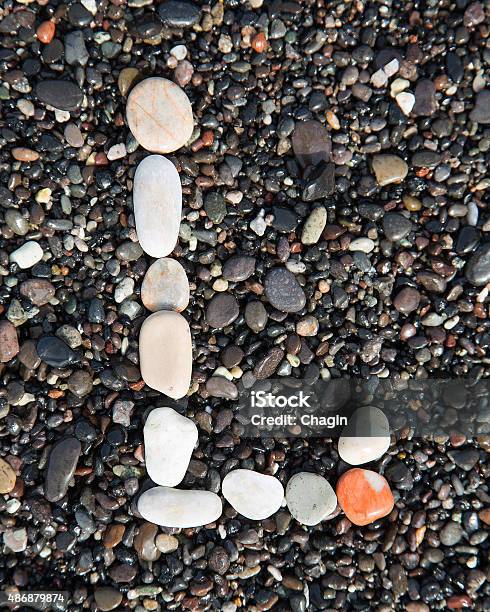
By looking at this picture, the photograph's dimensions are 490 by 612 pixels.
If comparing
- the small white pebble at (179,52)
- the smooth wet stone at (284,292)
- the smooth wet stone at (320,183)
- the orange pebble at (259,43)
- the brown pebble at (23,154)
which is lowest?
the smooth wet stone at (284,292)

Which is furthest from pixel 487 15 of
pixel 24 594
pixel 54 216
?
pixel 24 594

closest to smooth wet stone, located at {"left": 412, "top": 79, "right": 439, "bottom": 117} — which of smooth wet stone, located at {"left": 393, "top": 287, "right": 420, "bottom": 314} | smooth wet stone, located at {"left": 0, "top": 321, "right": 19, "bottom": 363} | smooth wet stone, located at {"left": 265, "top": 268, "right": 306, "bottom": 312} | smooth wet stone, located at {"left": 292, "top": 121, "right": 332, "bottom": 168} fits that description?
smooth wet stone, located at {"left": 292, "top": 121, "right": 332, "bottom": 168}

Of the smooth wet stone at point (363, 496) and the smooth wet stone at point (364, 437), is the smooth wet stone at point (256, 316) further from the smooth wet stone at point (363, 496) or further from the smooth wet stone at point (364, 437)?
the smooth wet stone at point (363, 496)

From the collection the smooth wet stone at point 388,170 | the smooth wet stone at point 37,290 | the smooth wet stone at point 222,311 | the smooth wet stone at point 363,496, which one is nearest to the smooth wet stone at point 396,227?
the smooth wet stone at point 388,170

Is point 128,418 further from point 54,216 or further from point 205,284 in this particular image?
point 54,216

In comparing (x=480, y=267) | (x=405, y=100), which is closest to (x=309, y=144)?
(x=405, y=100)

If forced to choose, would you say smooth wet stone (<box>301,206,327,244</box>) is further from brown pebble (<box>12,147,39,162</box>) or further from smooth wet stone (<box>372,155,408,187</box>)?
brown pebble (<box>12,147,39,162</box>)

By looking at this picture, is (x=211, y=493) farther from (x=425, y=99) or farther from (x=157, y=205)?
(x=425, y=99)
